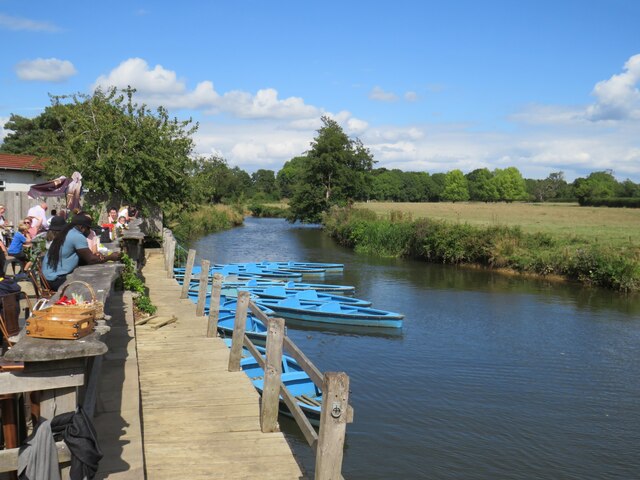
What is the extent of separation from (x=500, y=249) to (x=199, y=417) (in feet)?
90.8

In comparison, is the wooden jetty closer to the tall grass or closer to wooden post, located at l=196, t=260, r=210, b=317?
wooden post, located at l=196, t=260, r=210, b=317

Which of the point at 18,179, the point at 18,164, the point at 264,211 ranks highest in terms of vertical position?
the point at 18,164

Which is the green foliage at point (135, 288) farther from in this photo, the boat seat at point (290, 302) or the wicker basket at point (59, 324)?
the wicker basket at point (59, 324)

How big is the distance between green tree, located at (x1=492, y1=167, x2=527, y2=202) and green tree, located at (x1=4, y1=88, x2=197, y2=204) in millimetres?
128543

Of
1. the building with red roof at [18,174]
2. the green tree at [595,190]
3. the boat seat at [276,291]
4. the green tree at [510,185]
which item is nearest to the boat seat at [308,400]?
the boat seat at [276,291]

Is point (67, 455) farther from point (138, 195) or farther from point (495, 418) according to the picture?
point (138, 195)

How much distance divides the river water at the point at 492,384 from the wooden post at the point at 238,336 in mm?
2248

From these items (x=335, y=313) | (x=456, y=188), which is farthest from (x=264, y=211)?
(x=335, y=313)

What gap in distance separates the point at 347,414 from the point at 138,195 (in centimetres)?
1995

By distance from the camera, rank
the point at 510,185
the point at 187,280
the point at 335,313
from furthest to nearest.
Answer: the point at 510,185
the point at 335,313
the point at 187,280

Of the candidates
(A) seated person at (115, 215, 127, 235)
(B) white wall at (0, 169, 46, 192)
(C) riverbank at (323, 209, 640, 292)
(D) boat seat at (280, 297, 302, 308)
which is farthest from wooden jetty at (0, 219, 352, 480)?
(B) white wall at (0, 169, 46, 192)

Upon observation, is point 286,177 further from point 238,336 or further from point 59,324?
point 59,324

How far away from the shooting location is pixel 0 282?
644cm

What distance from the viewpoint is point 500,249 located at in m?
32.2
